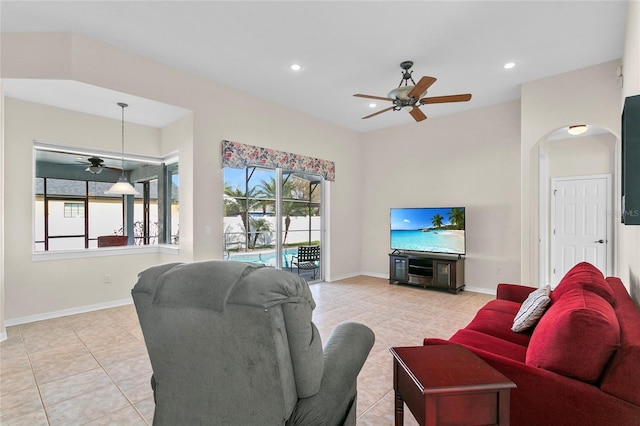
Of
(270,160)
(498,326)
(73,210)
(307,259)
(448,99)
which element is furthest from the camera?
(307,259)

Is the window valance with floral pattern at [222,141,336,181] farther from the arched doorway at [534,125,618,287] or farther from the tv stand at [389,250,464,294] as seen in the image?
the arched doorway at [534,125,618,287]

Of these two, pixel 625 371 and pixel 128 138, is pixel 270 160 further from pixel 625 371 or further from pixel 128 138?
pixel 625 371

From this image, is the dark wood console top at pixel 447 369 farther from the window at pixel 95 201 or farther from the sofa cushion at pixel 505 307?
the window at pixel 95 201

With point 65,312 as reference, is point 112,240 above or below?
above

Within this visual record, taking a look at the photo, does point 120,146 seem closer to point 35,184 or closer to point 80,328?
point 35,184

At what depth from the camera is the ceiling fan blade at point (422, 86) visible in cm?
307

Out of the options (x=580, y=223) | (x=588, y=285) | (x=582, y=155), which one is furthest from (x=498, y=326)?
(x=582, y=155)

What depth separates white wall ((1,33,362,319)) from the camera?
126 inches

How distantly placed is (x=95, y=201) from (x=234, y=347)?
464cm

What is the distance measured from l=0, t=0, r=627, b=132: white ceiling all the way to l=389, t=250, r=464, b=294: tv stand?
262 cm

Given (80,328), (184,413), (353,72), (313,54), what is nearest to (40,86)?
(80,328)

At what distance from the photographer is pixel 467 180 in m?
5.36

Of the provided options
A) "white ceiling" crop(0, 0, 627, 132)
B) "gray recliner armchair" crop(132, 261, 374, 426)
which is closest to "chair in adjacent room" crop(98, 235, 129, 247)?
"white ceiling" crop(0, 0, 627, 132)

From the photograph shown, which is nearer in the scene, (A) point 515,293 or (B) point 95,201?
(A) point 515,293
